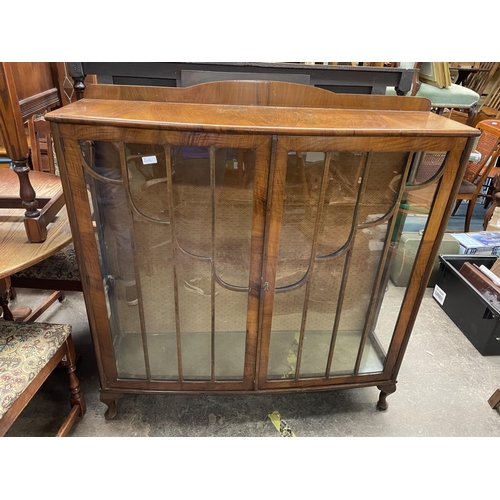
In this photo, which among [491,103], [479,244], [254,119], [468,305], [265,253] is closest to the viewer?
[254,119]

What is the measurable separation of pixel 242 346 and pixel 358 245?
1.53 ft

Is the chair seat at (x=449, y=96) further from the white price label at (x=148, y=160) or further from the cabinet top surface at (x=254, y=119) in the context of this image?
the white price label at (x=148, y=160)

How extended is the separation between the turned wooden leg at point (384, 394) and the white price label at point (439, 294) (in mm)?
789

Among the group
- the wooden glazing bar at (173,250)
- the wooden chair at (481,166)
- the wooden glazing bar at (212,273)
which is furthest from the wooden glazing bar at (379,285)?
the wooden chair at (481,166)

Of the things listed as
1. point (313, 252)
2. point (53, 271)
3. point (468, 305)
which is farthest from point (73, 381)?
point (468, 305)

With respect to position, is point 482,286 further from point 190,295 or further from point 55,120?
point 55,120

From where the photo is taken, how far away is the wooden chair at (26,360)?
0.92m

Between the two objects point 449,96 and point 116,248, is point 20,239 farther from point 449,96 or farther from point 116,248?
point 449,96

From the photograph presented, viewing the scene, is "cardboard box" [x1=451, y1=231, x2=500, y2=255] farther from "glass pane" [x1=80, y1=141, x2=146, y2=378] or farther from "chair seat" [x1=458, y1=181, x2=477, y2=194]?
"glass pane" [x1=80, y1=141, x2=146, y2=378]

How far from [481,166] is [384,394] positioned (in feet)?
6.10

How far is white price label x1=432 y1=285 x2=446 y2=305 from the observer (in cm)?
189

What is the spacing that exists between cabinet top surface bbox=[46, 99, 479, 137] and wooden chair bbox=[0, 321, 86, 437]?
620 millimetres

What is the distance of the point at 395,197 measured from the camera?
0.97 meters

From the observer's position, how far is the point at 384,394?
1312mm
